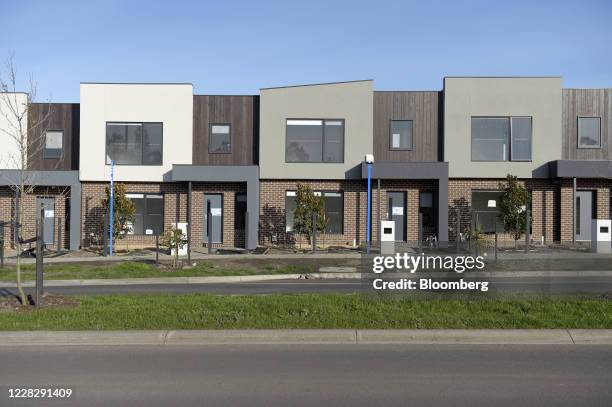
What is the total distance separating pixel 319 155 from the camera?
27469 mm

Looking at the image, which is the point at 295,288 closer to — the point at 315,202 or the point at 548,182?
the point at 315,202

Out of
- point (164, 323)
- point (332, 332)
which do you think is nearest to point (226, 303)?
point (164, 323)

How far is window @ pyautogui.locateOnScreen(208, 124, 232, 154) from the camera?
27.9m

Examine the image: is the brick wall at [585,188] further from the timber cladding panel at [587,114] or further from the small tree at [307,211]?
the small tree at [307,211]

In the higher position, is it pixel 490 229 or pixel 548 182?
pixel 548 182

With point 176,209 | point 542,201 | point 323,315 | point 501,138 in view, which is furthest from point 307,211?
point 323,315

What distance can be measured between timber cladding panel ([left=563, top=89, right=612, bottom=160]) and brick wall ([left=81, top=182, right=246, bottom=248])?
14.1m

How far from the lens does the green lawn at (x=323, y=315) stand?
9406 millimetres

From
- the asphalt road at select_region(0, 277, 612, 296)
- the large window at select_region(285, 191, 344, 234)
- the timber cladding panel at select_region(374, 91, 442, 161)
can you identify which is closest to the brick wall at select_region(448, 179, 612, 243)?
the timber cladding panel at select_region(374, 91, 442, 161)

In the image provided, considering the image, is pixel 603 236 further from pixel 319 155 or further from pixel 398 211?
pixel 319 155

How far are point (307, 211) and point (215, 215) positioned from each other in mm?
4457

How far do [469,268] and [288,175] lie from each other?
686 inches

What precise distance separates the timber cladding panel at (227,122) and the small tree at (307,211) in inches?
119

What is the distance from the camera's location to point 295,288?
51.5ft
